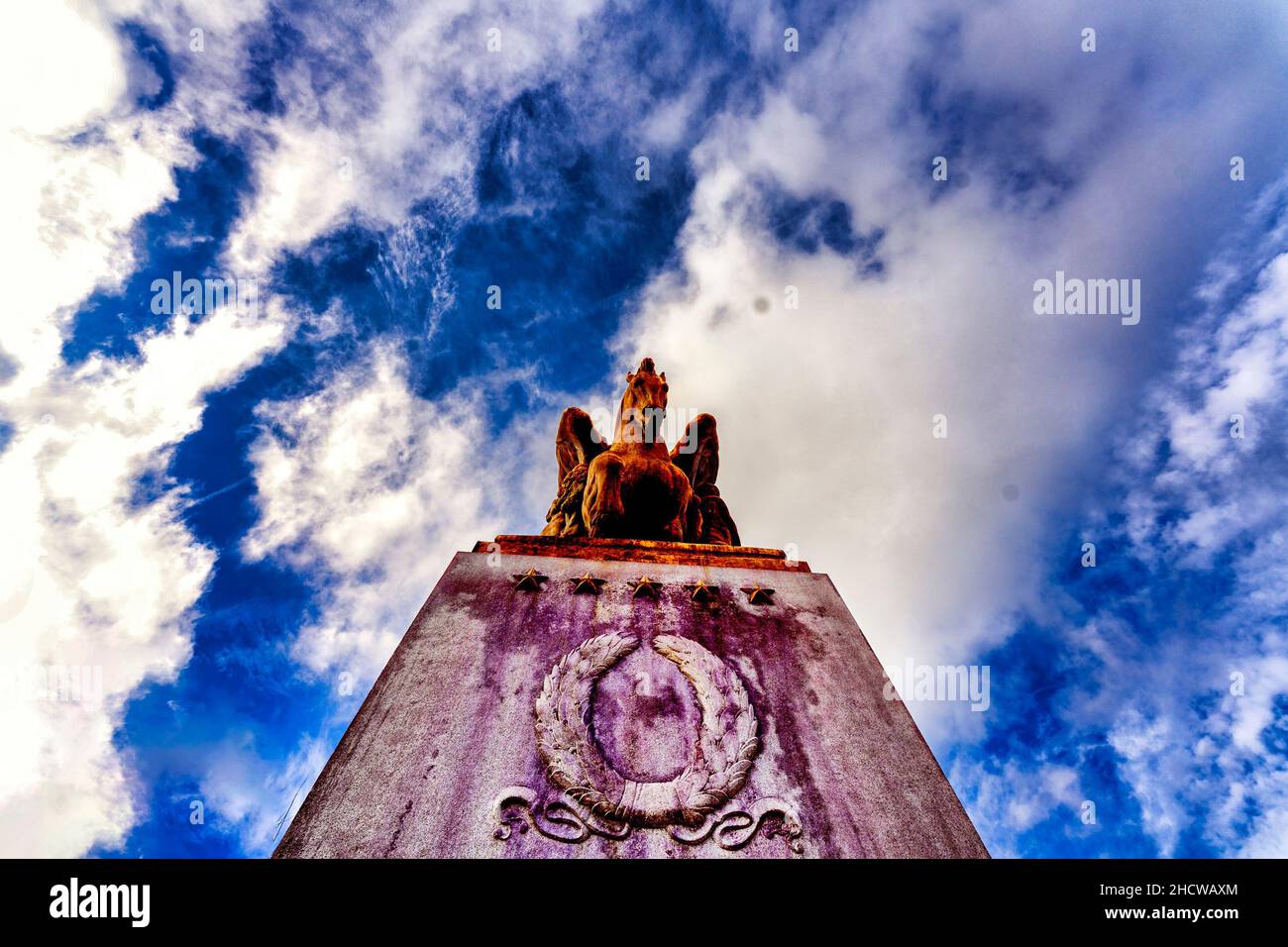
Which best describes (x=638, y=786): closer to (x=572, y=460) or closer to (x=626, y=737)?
(x=626, y=737)

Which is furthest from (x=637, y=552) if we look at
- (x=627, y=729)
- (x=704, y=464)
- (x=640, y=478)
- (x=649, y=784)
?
(x=704, y=464)

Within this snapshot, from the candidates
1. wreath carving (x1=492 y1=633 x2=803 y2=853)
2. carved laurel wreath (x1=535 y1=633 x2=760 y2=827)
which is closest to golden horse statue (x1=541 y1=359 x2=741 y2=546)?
carved laurel wreath (x1=535 y1=633 x2=760 y2=827)

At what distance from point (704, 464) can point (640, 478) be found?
1.84 meters

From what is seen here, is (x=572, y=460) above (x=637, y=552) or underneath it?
above

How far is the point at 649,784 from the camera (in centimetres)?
309

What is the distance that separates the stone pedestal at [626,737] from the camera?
2.87 m

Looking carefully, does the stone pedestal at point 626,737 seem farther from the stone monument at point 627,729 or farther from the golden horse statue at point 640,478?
the golden horse statue at point 640,478

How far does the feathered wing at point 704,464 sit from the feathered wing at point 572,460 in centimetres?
100

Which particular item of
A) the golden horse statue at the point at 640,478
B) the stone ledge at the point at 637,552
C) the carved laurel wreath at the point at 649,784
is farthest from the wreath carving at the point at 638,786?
the golden horse statue at the point at 640,478

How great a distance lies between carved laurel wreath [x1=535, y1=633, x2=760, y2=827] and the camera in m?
2.97

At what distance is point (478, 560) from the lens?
4.64 m

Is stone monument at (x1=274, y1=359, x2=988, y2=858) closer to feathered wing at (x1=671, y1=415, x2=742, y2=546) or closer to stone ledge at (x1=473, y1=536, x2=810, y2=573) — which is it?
stone ledge at (x1=473, y1=536, x2=810, y2=573)

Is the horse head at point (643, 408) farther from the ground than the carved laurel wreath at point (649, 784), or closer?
farther from the ground
